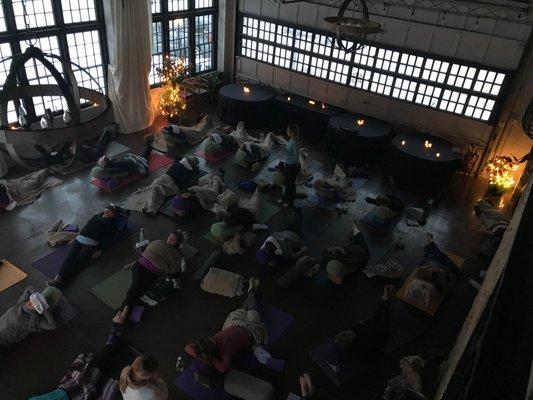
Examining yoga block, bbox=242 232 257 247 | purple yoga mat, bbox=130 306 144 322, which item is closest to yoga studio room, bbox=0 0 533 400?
purple yoga mat, bbox=130 306 144 322

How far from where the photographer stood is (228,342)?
18.0ft

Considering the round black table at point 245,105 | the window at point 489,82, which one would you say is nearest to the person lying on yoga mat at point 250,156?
the round black table at point 245,105

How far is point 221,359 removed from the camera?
17.6ft

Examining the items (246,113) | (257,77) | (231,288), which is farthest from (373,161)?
(231,288)

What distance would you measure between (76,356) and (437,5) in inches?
417

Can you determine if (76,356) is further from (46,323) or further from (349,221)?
(349,221)

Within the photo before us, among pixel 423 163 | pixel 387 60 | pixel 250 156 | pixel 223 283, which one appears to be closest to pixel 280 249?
pixel 223 283

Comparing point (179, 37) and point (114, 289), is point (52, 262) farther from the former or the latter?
point (179, 37)

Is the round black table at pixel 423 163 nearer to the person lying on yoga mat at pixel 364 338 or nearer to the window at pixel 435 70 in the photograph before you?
the window at pixel 435 70

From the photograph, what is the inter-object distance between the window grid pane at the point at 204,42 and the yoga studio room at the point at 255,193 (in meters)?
0.11

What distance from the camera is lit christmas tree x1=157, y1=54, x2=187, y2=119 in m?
12.6

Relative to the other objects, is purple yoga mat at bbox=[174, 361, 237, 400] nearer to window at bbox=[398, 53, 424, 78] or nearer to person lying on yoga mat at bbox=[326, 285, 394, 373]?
person lying on yoga mat at bbox=[326, 285, 394, 373]

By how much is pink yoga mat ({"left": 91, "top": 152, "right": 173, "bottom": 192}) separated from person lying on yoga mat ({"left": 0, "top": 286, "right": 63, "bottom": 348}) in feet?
12.3

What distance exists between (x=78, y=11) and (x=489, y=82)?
403 inches
